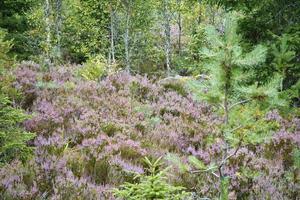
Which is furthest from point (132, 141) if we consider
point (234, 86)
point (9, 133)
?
point (234, 86)

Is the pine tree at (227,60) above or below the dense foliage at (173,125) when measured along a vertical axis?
above

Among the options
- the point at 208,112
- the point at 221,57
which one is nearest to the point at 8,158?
the point at 221,57

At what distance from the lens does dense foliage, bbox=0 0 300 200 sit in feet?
12.6

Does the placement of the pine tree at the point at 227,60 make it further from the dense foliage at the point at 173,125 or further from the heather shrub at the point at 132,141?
the heather shrub at the point at 132,141

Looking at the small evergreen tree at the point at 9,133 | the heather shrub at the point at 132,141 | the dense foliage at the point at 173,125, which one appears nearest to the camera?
the dense foliage at the point at 173,125

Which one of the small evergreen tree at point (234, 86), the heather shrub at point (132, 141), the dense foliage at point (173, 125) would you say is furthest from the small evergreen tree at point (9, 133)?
the small evergreen tree at point (234, 86)

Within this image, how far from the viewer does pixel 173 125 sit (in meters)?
9.84

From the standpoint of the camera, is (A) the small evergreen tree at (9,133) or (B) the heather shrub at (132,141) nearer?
(B) the heather shrub at (132,141)

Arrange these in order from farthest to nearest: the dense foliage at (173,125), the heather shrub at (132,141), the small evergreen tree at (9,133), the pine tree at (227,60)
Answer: the small evergreen tree at (9,133)
the heather shrub at (132,141)
the dense foliage at (173,125)
the pine tree at (227,60)

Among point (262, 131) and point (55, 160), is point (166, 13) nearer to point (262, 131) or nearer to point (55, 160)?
point (55, 160)

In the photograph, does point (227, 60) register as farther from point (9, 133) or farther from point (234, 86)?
point (9, 133)

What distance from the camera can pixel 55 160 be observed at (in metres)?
6.72

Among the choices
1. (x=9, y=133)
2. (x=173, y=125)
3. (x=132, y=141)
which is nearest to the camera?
(x=9, y=133)

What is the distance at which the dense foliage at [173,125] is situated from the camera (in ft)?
12.6
